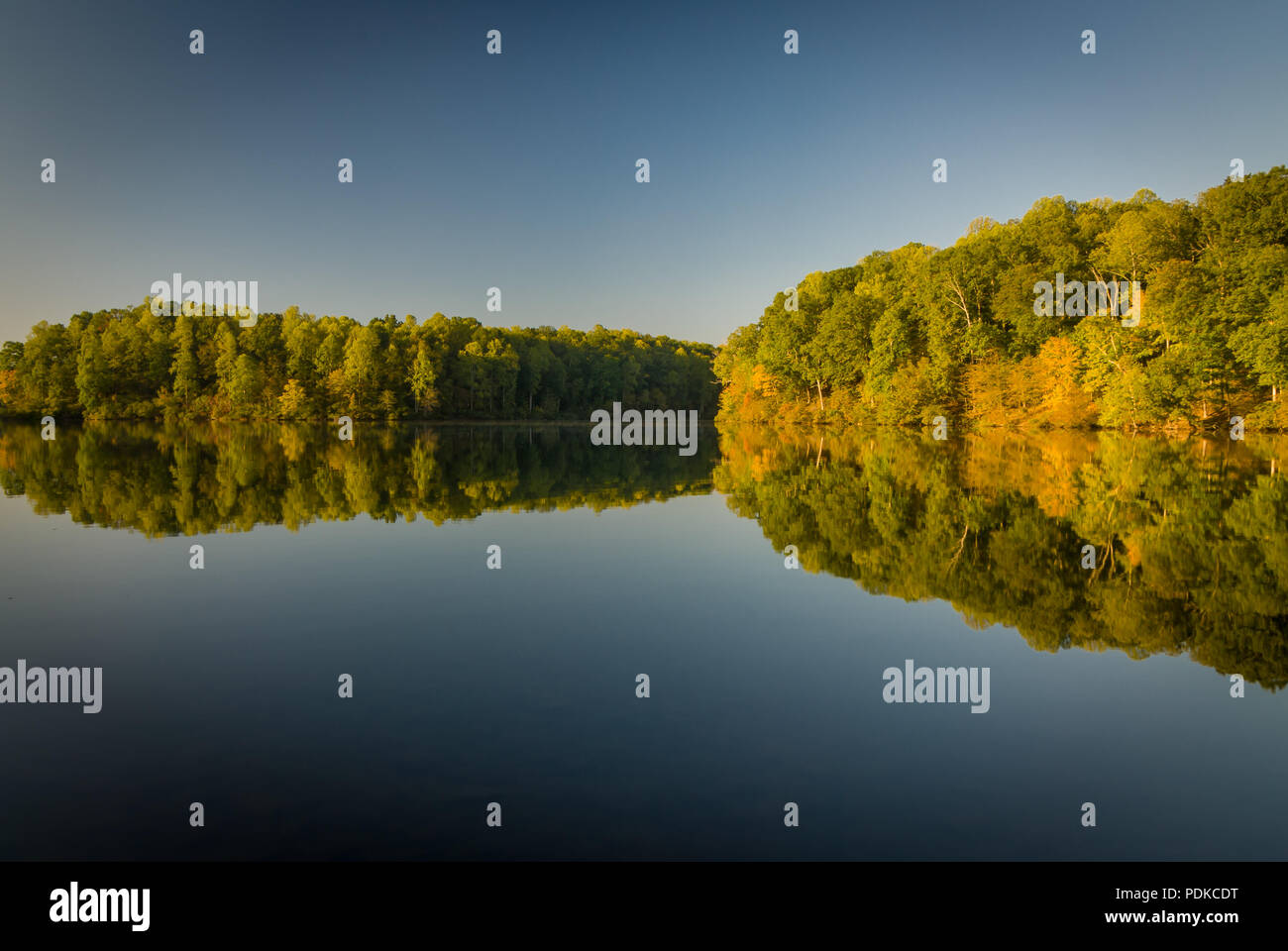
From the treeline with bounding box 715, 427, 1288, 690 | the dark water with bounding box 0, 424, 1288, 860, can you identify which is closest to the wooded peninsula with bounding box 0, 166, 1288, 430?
the treeline with bounding box 715, 427, 1288, 690

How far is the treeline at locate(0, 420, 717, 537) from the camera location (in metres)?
17.6

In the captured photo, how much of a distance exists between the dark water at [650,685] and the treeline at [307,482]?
77 cm

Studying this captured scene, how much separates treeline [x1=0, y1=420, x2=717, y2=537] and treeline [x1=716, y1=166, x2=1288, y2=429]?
2575 centimetres

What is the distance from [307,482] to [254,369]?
74538 mm

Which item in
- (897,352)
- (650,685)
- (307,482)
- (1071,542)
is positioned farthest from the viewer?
(897,352)

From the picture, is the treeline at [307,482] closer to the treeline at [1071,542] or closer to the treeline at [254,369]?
the treeline at [1071,542]

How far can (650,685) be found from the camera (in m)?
7.35

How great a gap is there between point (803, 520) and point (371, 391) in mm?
82089

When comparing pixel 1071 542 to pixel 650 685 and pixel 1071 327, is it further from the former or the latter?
pixel 1071 327

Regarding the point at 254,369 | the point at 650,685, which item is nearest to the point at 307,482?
the point at 650,685

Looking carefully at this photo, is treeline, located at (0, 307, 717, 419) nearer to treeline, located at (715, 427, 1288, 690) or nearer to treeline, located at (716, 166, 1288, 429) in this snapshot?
treeline, located at (716, 166, 1288, 429)

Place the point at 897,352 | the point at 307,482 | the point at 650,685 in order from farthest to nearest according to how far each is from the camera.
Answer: the point at 897,352 → the point at 307,482 → the point at 650,685
